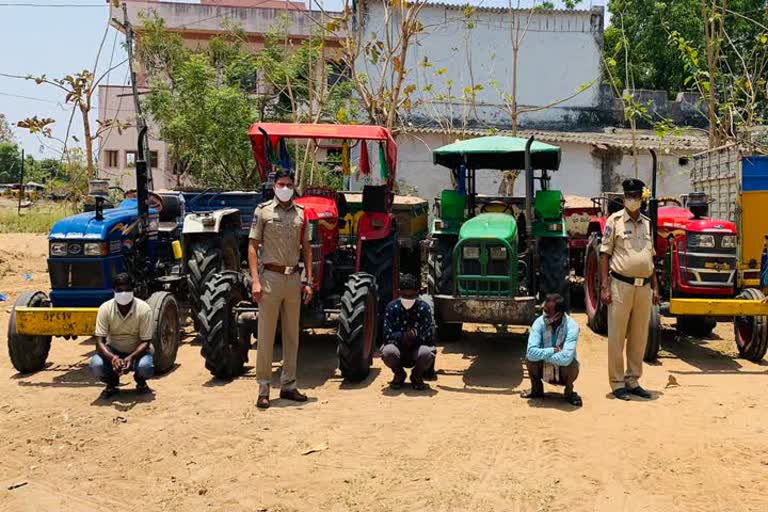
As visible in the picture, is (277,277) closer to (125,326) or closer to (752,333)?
(125,326)

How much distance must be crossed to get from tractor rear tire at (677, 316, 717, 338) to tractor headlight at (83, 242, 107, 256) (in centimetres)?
688

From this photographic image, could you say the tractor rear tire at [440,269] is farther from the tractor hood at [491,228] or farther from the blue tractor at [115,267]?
the blue tractor at [115,267]

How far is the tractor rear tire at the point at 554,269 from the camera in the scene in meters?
9.02

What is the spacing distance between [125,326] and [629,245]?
450 cm

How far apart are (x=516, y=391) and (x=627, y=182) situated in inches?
84.4

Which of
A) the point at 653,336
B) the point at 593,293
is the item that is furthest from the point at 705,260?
the point at 593,293

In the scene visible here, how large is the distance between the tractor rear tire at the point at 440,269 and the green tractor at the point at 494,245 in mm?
11

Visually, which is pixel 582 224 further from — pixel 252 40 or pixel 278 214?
pixel 252 40

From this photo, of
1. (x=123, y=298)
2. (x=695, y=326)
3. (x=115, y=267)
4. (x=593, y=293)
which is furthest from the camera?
(x=593, y=293)

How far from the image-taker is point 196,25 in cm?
3170

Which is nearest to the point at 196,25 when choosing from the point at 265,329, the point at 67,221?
the point at 67,221

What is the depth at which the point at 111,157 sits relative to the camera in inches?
1291

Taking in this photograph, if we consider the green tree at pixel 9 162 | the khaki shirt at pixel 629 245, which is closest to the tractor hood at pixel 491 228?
the khaki shirt at pixel 629 245

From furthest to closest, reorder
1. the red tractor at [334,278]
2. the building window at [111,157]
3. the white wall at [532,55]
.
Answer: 1. the building window at [111,157]
2. the white wall at [532,55]
3. the red tractor at [334,278]
